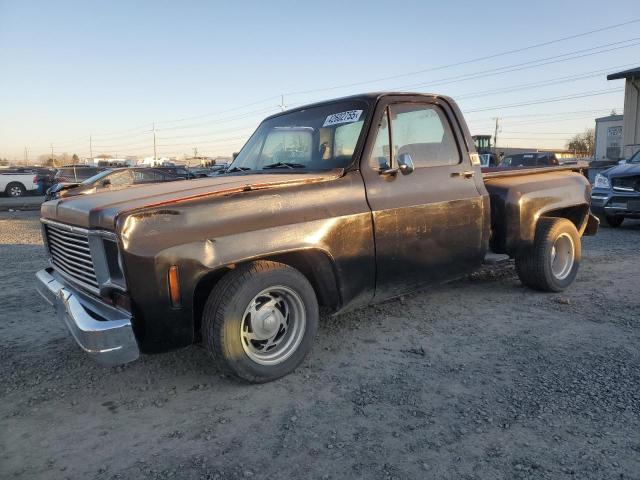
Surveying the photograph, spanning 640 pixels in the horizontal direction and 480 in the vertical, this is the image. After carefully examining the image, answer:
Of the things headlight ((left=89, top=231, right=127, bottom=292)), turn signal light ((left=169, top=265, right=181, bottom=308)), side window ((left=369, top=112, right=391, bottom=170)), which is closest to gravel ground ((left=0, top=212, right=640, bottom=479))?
turn signal light ((left=169, top=265, right=181, bottom=308))

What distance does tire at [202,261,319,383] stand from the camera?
296 centimetres

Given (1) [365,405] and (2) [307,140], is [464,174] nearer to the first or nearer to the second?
(2) [307,140]

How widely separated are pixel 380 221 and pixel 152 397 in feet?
6.49

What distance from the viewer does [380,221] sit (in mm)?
3637

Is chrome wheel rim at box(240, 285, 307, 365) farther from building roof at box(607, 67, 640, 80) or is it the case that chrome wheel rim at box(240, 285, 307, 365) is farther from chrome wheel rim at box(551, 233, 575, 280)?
A: building roof at box(607, 67, 640, 80)

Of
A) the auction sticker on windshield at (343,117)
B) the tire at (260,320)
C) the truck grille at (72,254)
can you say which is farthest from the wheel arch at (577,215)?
the truck grille at (72,254)

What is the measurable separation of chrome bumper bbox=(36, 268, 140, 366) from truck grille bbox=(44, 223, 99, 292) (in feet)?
0.46

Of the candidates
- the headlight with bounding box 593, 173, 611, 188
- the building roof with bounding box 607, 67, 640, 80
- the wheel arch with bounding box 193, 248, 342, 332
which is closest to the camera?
the wheel arch with bounding box 193, 248, 342, 332

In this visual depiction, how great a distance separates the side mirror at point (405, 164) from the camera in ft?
12.1

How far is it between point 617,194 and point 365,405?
886cm

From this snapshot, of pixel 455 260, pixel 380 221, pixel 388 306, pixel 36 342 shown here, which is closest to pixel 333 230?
pixel 380 221

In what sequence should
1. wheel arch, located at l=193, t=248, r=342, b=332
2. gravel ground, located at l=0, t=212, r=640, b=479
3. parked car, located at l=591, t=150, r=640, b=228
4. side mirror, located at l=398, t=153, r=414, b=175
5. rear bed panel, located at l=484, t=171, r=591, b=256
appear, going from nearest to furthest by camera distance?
gravel ground, located at l=0, t=212, r=640, b=479 → wheel arch, located at l=193, t=248, r=342, b=332 → side mirror, located at l=398, t=153, r=414, b=175 → rear bed panel, located at l=484, t=171, r=591, b=256 → parked car, located at l=591, t=150, r=640, b=228

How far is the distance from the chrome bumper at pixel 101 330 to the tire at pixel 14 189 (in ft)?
84.5

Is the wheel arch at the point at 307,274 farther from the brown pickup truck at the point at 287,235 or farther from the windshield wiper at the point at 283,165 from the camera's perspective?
the windshield wiper at the point at 283,165
